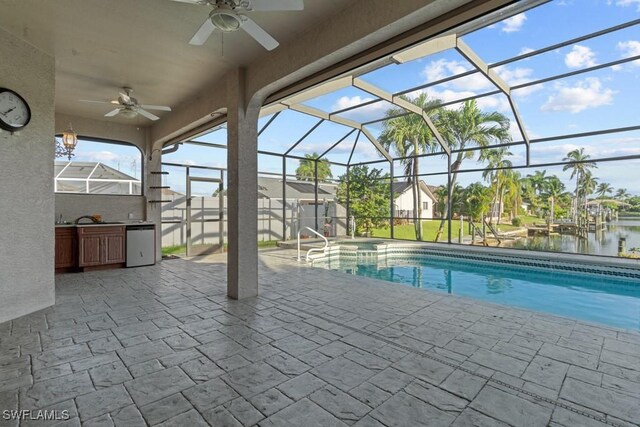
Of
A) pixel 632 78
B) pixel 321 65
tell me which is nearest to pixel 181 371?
pixel 321 65

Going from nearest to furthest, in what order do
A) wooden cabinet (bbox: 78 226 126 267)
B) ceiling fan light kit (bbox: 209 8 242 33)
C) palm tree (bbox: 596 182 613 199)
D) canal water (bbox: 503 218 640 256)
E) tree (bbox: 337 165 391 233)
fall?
ceiling fan light kit (bbox: 209 8 242 33) < wooden cabinet (bbox: 78 226 126 267) < canal water (bbox: 503 218 640 256) < palm tree (bbox: 596 182 613 199) < tree (bbox: 337 165 391 233)

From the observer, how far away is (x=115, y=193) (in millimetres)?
7039

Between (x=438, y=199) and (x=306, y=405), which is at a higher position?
(x=438, y=199)

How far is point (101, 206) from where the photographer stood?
6797mm

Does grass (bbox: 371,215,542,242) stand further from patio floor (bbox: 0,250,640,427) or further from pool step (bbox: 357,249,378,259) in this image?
patio floor (bbox: 0,250,640,427)

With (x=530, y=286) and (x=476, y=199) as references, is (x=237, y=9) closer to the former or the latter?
(x=530, y=286)

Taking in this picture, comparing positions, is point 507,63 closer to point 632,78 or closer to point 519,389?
point 632,78

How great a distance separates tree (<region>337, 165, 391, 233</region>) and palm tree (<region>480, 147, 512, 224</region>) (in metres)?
3.26

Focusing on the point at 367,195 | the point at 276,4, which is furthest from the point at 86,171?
the point at 367,195

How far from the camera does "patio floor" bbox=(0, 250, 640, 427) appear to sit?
1.80 m

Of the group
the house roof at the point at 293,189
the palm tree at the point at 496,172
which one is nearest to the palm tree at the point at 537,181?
the palm tree at the point at 496,172

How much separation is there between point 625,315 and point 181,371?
5.40 m

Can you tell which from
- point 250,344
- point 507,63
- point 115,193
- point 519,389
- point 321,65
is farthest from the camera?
point 115,193

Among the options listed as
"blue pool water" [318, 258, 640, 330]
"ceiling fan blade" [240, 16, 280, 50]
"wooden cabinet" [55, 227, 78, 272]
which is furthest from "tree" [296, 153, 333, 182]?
"ceiling fan blade" [240, 16, 280, 50]
